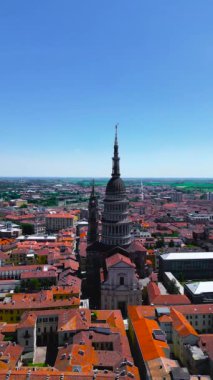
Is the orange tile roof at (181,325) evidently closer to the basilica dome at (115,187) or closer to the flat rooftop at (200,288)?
the flat rooftop at (200,288)

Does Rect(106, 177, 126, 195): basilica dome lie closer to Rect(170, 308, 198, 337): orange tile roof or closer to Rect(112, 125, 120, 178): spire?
Rect(112, 125, 120, 178): spire

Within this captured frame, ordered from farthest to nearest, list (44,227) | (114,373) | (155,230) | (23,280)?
1. (44,227)
2. (155,230)
3. (23,280)
4. (114,373)

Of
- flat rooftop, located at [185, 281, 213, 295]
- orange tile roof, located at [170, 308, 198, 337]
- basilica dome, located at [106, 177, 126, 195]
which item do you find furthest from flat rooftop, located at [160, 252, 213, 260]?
orange tile roof, located at [170, 308, 198, 337]

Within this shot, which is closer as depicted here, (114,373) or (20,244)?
(114,373)

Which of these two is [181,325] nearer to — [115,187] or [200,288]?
[200,288]

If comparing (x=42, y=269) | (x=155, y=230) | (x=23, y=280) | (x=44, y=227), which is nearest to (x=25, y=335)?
(x=23, y=280)

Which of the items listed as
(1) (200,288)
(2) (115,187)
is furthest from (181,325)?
(2) (115,187)

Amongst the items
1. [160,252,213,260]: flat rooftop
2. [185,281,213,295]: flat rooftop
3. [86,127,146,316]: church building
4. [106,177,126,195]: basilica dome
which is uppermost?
[106,177,126,195]: basilica dome

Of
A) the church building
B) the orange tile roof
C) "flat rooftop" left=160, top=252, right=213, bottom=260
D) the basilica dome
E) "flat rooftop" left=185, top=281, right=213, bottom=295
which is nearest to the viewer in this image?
the orange tile roof

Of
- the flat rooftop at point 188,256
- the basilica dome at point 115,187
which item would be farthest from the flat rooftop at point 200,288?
the basilica dome at point 115,187

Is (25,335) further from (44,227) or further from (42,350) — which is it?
(44,227)

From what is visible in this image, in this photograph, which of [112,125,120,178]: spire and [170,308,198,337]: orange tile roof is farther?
[112,125,120,178]: spire
